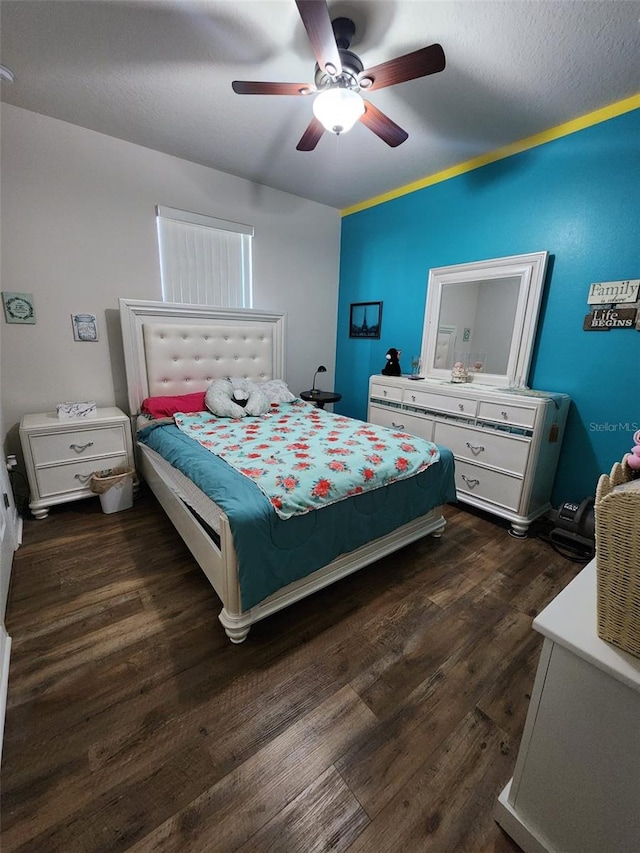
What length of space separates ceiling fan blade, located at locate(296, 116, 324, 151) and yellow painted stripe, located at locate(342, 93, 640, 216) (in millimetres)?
1443

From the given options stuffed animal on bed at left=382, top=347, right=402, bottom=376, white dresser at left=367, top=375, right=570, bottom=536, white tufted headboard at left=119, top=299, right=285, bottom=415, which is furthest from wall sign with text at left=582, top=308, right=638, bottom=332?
white tufted headboard at left=119, top=299, right=285, bottom=415

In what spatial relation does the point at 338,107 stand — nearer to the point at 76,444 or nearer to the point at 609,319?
the point at 609,319

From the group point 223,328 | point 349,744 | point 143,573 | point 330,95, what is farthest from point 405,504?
point 223,328

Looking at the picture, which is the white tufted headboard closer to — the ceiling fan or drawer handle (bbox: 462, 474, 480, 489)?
the ceiling fan

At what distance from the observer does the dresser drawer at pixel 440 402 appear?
2605 millimetres

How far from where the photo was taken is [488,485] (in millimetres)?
2549

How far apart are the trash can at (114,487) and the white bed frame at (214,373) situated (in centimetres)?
15

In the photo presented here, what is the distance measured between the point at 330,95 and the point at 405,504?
206cm

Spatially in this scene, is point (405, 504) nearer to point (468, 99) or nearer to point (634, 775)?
point (634, 775)

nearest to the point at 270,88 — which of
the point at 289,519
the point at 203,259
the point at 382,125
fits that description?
the point at 382,125

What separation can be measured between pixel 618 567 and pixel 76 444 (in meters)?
2.92

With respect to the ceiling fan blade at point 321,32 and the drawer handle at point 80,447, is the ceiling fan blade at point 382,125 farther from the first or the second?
the drawer handle at point 80,447

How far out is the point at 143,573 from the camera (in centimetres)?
195

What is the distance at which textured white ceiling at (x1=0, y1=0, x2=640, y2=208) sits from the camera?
1526 millimetres
